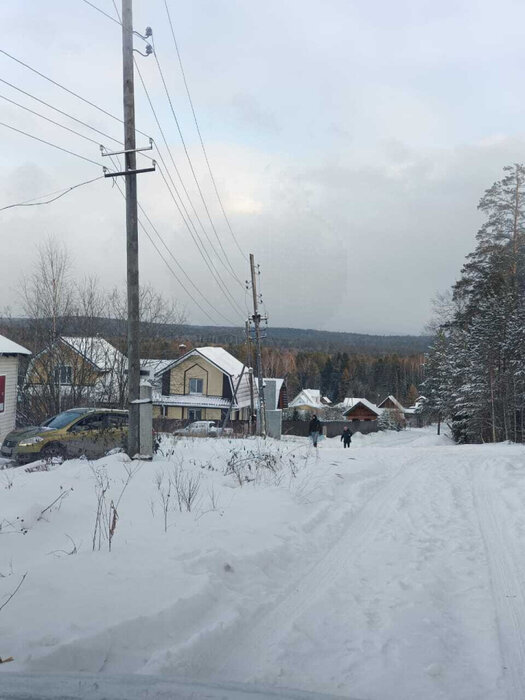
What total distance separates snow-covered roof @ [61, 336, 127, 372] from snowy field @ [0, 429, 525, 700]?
15.6 metres

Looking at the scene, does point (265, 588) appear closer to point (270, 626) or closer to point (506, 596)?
point (270, 626)

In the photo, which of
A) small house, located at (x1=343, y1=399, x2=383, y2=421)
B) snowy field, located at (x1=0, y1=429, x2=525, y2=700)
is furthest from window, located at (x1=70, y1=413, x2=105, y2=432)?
small house, located at (x1=343, y1=399, x2=383, y2=421)

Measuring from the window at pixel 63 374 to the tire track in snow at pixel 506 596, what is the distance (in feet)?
60.7

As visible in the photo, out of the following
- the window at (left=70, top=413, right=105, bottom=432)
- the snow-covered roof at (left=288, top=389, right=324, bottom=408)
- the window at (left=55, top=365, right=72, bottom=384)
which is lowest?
the snow-covered roof at (left=288, top=389, right=324, bottom=408)

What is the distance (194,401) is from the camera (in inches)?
1617

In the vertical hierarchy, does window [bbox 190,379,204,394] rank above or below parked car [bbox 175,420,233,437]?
above

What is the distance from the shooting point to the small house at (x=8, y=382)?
22.1 metres

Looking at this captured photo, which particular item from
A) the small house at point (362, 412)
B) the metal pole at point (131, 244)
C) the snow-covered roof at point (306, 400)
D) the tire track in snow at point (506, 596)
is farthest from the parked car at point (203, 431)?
the snow-covered roof at point (306, 400)

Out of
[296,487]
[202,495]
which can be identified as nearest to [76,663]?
[202,495]

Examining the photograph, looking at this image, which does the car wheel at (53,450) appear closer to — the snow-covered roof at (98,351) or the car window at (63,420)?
the car window at (63,420)

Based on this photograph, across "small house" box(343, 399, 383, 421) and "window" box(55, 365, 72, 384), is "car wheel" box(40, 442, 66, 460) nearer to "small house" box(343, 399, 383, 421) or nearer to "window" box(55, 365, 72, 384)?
"window" box(55, 365, 72, 384)

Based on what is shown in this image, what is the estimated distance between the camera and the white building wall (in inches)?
879

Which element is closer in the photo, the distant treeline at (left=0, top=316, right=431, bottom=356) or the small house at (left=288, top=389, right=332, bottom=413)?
the distant treeline at (left=0, top=316, right=431, bottom=356)

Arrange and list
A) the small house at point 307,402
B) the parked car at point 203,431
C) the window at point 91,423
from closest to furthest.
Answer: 1. the window at point 91,423
2. the parked car at point 203,431
3. the small house at point 307,402
